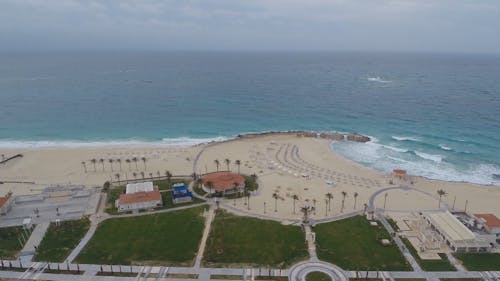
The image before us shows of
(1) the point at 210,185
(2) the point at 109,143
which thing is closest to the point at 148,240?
(1) the point at 210,185

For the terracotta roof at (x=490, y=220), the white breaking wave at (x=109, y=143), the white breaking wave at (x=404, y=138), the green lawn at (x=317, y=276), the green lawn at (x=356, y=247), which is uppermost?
the white breaking wave at (x=404, y=138)

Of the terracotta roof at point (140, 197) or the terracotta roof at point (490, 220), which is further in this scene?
the terracotta roof at point (140, 197)

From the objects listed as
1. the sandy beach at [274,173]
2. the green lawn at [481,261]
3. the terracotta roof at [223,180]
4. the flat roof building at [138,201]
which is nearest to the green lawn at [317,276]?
the sandy beach at [274,173]

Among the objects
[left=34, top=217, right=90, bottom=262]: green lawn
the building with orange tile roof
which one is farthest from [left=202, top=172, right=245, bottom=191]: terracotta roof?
[left=34, top=217, right=90, bottom=262]: green lawn

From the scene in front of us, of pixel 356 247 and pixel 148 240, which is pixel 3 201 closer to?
pixel 148 240

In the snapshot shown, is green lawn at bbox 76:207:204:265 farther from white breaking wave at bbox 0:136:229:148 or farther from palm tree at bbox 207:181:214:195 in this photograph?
white breaking wave at bbox 0:136:229:148

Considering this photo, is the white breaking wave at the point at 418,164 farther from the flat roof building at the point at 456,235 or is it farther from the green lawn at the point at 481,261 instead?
the green lawn at the point at 481,261
